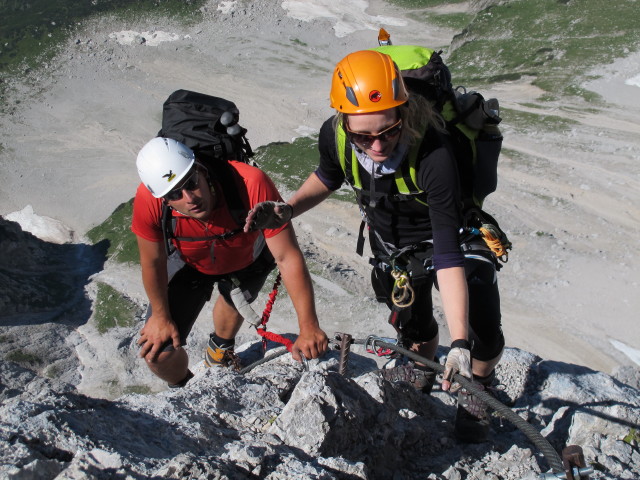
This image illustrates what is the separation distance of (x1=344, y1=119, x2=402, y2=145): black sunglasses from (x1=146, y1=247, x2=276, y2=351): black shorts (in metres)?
2.25

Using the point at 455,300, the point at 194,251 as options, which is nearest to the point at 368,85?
the point at 455,300

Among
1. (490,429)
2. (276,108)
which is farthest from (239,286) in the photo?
(276,108)

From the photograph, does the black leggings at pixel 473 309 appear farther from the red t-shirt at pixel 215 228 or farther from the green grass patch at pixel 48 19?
the green grass patch at pixel 48 19

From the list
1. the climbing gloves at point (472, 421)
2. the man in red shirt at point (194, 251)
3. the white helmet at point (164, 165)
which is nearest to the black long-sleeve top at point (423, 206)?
the man in red shirt at point (194, 251)

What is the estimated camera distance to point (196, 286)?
5.90 metres

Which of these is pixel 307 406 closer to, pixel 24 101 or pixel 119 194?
pixel 119 194

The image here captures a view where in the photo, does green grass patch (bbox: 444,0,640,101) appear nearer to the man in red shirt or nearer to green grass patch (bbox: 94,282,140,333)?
green grass patch (bbox: 94,282,140,333)

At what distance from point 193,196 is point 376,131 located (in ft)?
5.03

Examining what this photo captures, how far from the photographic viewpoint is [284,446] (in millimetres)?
3885

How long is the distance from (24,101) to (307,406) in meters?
20.6

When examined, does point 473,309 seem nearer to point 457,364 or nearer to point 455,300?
point 455,300

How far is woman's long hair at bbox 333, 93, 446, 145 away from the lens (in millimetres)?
4043

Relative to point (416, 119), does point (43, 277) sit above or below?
below

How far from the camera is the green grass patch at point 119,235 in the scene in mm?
12992
